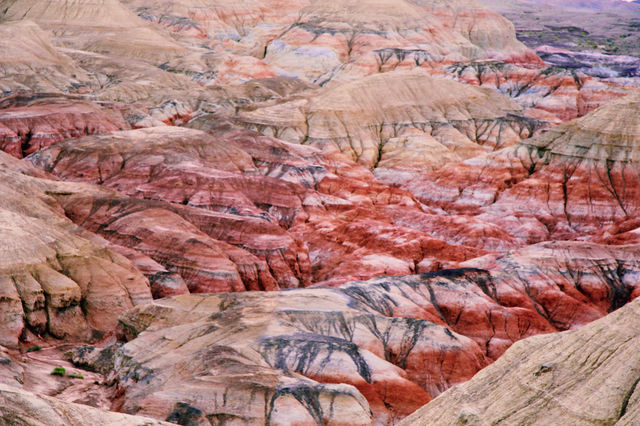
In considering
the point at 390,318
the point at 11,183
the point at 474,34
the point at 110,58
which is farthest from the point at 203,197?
the point at 474,34

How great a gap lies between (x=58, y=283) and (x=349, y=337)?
1697 cm

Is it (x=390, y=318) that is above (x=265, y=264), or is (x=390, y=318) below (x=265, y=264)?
above

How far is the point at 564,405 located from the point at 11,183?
1812 inches

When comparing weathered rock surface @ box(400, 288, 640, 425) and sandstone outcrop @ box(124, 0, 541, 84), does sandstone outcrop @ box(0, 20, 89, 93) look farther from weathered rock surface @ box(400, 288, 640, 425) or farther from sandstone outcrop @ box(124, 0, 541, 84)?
weathered rock surface @ box(400, 288, 640, 425)

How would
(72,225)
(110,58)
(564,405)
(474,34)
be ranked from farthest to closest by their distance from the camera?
(474,34) < (110,58) < (72,225) < (564,405)

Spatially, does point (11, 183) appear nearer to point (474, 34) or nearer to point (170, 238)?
point (170, 238)

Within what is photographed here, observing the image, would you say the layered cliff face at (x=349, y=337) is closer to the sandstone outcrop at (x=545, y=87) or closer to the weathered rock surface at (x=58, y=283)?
the weathered rock surface at (x=58, y=283)

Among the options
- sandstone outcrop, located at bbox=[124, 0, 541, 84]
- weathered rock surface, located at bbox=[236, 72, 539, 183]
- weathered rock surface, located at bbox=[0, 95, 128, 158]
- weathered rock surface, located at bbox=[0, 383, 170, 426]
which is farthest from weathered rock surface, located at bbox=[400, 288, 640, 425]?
sandstone outcrop, located at bbox=[124, 0, 541, 84]

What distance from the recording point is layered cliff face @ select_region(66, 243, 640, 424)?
1211 inches

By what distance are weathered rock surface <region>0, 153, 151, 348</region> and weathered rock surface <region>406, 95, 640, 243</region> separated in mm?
40354

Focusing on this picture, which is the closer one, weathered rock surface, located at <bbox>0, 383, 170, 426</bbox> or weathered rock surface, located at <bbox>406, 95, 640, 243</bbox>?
weathered rock surface, located at <bbox>0, 383, 170, 426</bbox>

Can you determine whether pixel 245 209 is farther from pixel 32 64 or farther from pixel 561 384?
pixel 32 64

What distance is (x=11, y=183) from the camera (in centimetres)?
5731

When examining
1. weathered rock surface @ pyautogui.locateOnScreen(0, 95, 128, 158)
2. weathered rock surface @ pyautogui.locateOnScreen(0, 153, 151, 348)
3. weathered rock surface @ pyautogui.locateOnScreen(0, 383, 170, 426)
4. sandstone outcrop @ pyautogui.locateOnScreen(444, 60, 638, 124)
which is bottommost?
sandstone outcrop @ pyautogui.locateOnScreen(444, 60, 638, 124)
